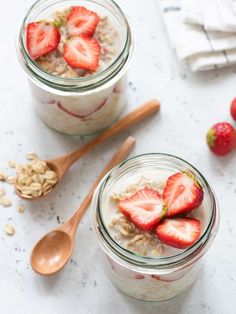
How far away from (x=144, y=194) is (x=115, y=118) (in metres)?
0.40

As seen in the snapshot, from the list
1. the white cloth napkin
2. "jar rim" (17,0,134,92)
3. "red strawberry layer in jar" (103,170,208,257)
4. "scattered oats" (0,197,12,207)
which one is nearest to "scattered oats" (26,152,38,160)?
"scattered oats" (0,197,12,207)

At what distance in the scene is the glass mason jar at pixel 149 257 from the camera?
4.68ft

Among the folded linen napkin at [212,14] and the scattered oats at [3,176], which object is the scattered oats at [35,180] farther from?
the folded linen napkin at [212,14]

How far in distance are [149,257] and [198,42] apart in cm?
70

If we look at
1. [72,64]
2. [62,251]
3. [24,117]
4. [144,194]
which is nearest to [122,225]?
[144,194]

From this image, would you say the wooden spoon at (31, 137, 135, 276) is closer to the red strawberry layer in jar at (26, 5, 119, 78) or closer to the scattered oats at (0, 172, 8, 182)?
the scattered oats at (0, 172, 8, 182)

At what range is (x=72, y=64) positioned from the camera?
1619 mm

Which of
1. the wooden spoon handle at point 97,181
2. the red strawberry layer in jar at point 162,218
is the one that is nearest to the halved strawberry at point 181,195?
the red strawberry layer in jar at point 162,218

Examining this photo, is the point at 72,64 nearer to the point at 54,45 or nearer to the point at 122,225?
the point at 54,45

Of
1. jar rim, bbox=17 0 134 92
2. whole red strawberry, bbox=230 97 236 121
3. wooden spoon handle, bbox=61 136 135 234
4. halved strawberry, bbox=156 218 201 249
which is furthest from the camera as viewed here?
whole red strawberry, bbox=230 97 236 121

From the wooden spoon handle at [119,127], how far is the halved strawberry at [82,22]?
0.84 ft

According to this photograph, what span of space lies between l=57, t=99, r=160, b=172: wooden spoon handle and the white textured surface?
33 millimetres

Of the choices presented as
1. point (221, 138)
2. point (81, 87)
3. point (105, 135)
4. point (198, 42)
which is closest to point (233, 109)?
point (221, 138)

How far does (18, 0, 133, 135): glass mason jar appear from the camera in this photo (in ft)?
5.25
